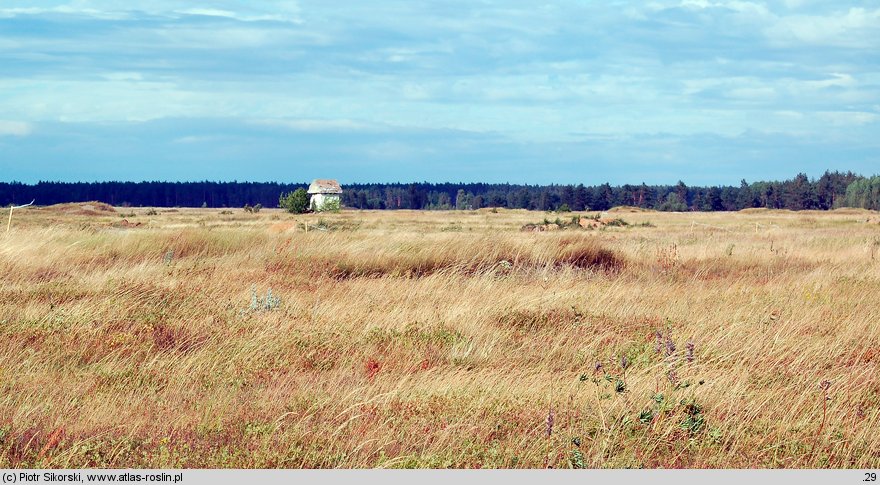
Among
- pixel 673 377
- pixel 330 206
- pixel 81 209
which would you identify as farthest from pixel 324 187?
pixel 673 377

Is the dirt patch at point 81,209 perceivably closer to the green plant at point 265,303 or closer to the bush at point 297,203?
the bush at point 297,203

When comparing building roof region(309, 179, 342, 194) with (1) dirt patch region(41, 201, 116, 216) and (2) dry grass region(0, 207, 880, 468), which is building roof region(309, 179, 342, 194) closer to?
(1) dirt patch region(41, 201, 116, 216)

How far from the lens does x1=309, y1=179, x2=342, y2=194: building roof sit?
10588cm

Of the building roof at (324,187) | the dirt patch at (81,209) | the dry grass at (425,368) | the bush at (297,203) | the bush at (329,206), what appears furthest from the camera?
the building roof at (324,187)

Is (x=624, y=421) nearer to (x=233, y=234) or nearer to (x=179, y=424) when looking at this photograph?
(x=179, y=424)

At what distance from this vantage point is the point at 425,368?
7.07m

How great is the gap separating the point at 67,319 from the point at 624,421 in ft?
18.5

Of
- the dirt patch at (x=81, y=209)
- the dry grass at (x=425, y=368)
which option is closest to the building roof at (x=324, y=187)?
the dirt patch at (x=81, y=209)

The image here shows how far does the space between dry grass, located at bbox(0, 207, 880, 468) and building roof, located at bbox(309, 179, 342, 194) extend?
93.3 metres

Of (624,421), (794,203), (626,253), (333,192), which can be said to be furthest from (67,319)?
(794,203)

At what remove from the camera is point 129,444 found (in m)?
4.93

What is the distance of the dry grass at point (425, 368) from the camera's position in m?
5.07

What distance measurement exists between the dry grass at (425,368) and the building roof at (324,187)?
93.3 meters

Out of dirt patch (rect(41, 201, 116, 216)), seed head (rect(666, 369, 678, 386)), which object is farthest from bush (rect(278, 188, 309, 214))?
seed head (rect(666, 369, 678, 386))
